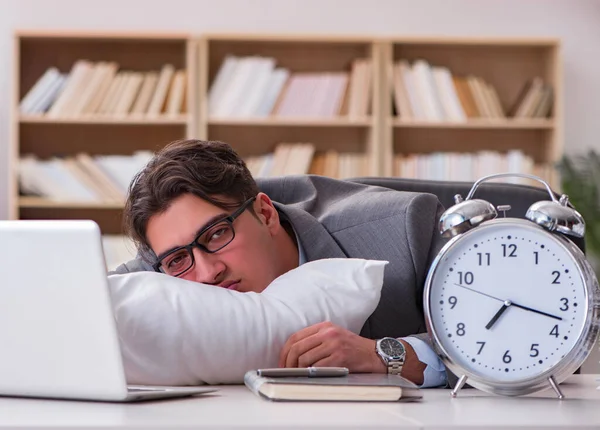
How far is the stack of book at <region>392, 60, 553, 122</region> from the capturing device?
4562mm

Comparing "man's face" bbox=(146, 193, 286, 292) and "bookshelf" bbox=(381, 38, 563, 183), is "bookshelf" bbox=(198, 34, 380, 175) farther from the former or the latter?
"man's face" bbox=(146, 193, 286, 292)

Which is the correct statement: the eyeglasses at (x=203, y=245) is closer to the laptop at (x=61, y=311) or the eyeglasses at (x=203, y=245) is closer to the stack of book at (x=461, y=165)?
the laptop at (x=61, y=311)

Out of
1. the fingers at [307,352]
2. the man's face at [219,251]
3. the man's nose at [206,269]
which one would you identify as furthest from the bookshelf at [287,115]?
the fingers at [307,352]

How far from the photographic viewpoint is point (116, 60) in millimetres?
4684

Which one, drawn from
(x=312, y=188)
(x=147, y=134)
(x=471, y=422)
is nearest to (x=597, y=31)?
(x=147, y=134)

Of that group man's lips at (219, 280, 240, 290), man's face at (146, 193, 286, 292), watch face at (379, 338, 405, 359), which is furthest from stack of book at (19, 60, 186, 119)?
watch face at (379, 338, 405, 359)

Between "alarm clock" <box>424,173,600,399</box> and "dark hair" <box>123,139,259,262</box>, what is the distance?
0.62 m

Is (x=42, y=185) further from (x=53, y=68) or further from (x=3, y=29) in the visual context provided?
(x=3, y=29)

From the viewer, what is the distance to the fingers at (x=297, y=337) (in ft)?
3.80

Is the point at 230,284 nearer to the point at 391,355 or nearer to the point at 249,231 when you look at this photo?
the point at 249,231

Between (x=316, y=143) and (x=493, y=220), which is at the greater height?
(x=493, y=220)

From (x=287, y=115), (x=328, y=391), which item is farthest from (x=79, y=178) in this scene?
(x=328, y=391)

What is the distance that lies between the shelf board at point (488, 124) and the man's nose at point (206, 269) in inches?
120

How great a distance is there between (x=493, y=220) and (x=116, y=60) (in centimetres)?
385
